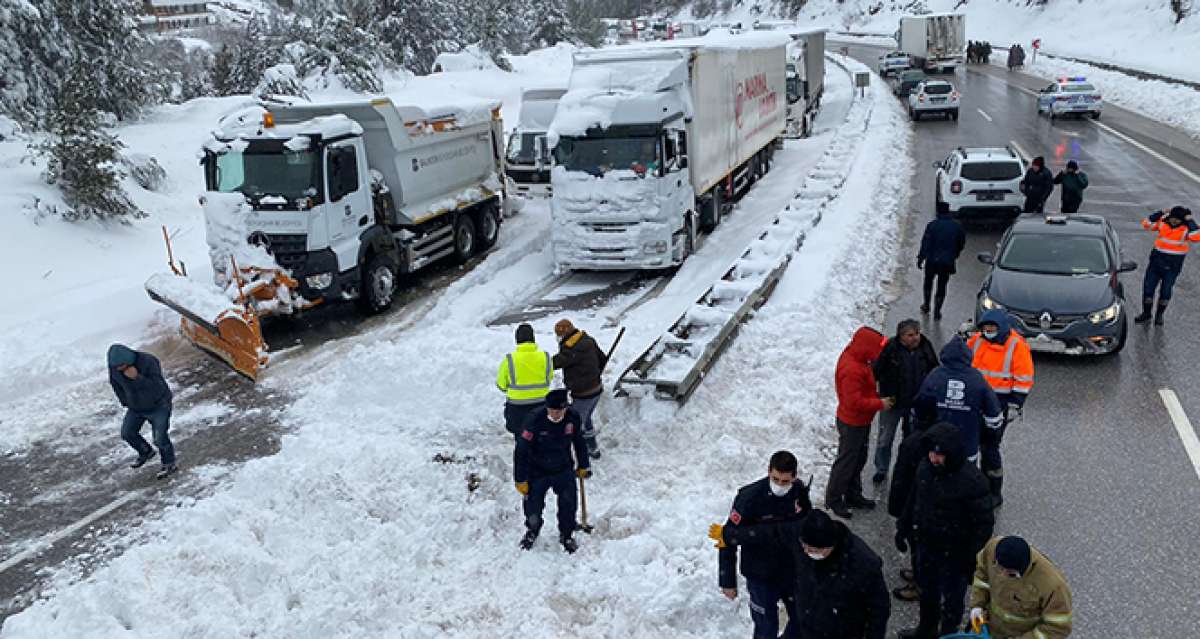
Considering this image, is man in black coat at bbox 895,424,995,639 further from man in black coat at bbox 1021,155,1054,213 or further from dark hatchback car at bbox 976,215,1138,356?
man in black coat at bbox 1021,155,1054,213

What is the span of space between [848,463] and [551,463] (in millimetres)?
2668

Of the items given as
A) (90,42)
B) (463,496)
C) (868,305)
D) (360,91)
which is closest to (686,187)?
(868,305)

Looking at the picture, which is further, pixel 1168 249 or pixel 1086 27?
pixel 1086 27

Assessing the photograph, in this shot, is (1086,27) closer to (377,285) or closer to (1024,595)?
(377,285)

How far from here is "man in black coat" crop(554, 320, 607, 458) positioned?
8586 mm

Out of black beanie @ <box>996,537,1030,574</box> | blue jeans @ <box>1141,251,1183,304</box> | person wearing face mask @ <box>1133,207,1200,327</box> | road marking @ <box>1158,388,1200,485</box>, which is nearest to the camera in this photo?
black beanie @ <box>996,537,1030,574</box>

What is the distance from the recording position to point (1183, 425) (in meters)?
9.20

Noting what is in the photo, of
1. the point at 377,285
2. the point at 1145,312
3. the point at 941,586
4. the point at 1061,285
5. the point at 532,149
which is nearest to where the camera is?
the point at 941,586

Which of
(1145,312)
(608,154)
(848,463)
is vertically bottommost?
(848,463)

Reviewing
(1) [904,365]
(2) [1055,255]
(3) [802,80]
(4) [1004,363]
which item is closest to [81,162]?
(1) [904,365]

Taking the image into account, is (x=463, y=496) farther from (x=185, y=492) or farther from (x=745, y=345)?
(x=745, y=345)

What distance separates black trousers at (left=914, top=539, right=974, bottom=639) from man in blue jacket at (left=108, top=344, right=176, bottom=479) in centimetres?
788

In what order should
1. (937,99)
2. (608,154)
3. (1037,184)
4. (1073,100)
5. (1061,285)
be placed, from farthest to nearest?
1. (937,99)
2. (1073,100)
3. (1037,184)
4. (608,154)
5. (1061,285)

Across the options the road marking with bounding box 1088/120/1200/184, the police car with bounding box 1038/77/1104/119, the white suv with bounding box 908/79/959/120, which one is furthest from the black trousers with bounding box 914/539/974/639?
the police car with bounding box 1038/77/1104/119
